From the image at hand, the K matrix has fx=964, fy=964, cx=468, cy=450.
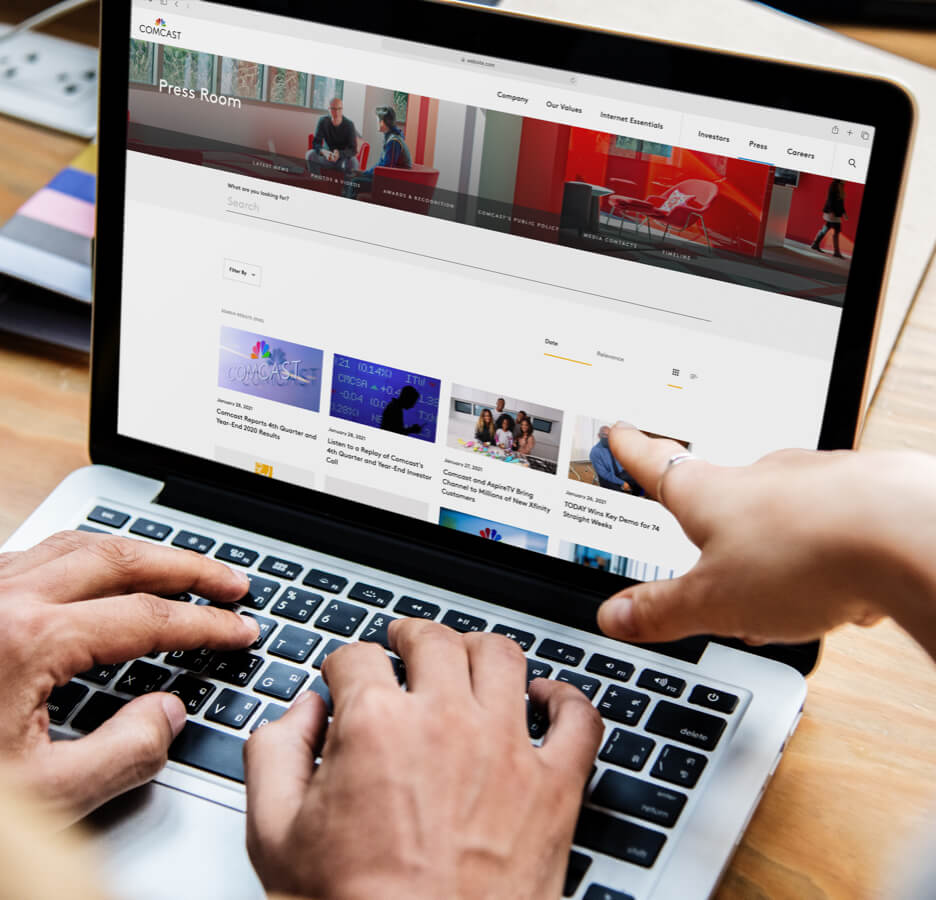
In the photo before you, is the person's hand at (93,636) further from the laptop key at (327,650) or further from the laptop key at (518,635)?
the laptop key at (518,635)

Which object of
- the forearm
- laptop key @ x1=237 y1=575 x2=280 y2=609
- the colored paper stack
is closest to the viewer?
the forearm

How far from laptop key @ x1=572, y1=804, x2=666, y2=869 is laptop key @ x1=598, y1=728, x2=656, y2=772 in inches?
1.2

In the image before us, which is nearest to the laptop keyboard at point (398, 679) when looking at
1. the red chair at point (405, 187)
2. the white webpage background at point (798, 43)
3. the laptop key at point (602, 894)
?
the laptop key at point (602, 894)

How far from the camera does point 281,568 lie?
0.59m

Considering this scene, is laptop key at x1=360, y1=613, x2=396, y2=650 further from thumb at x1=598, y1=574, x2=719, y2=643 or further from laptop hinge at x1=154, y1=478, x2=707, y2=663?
thumb at x1=598, y1=574, x2=719, y2=643

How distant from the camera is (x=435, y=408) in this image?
22.0 inches

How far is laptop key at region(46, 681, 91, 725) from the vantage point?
0.52m

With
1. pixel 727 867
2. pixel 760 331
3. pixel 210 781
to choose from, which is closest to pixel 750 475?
pixel 760 331

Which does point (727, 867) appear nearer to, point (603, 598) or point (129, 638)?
point (603, 598)

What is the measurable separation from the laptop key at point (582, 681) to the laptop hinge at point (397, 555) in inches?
1.5

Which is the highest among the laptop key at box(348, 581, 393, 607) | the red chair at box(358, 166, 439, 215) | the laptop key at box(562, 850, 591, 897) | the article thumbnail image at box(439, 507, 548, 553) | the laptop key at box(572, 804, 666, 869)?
the red chair at box(358, 166, 439, 215)

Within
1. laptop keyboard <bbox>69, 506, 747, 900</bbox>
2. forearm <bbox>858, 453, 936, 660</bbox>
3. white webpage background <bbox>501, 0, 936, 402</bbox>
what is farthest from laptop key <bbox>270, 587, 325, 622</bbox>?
white webpage background <bbox>501, 0, 936, 402</bbox>

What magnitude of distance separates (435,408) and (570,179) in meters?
0.15

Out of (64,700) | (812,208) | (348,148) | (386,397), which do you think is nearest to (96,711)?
(64,700)
